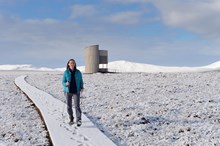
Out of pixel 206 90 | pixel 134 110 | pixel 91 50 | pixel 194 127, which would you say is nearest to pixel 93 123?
pixel 134 110

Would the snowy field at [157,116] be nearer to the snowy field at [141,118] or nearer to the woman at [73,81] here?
the snowy field at [141,118]

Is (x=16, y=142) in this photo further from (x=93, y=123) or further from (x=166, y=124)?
(x=166, y=124)

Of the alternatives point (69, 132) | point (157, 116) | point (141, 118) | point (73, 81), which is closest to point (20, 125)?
point (69, 132)

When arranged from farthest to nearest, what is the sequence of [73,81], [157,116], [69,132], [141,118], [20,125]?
[157,116]
[141,118]
[20,125]
[73,81]
[69,132]

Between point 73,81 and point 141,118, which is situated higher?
point 73,81

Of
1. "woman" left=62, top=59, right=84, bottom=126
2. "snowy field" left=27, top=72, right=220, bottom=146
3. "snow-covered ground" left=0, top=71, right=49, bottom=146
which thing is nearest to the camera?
"snowy field" left=27, top=72, right=220, bottom=146

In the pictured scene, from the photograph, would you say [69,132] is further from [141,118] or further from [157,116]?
[157,116]

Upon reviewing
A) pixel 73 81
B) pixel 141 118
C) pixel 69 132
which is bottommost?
pixel 69 132

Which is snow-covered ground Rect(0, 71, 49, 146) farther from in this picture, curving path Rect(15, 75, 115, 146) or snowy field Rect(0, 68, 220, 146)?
curving path Rect(15, 75, 115, 146)

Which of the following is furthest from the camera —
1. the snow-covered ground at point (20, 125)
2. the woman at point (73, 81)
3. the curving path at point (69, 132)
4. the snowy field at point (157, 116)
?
the woman at point (73, 81)

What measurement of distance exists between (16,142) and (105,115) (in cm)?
443

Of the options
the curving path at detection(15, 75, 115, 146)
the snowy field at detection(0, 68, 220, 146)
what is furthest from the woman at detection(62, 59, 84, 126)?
the snowy field at detection(0, 68, 220, 146)

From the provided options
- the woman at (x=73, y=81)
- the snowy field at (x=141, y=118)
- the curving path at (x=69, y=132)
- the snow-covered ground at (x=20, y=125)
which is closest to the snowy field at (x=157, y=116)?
the snowy field at (x=141, y=118)

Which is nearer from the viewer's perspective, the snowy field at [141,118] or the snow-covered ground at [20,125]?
the snowy field at [141,118]
